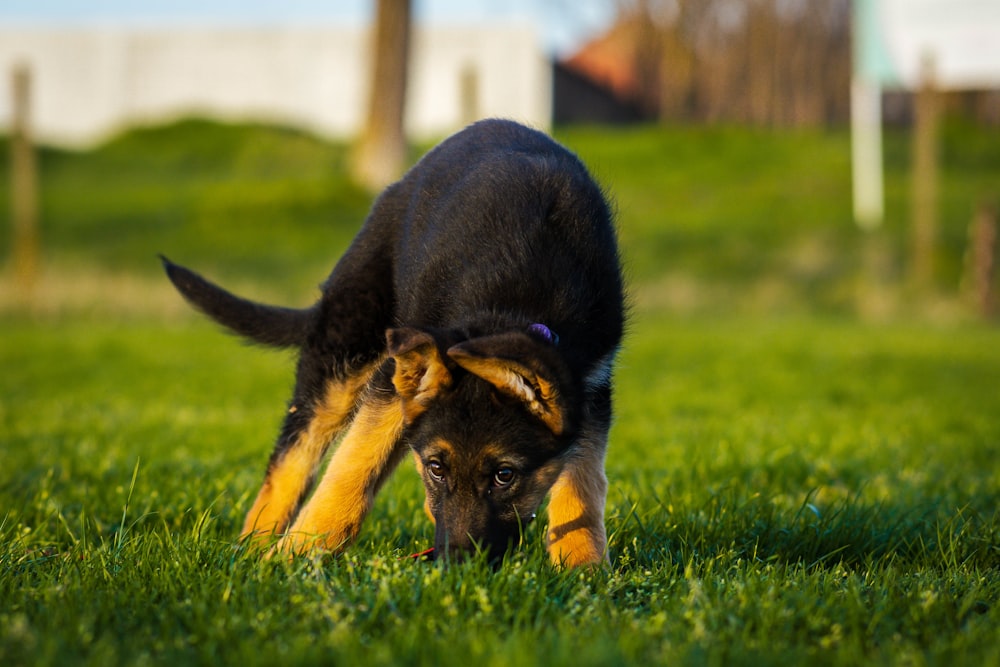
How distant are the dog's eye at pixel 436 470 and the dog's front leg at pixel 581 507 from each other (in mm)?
448

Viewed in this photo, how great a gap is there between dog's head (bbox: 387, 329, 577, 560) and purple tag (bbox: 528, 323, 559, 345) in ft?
0.08

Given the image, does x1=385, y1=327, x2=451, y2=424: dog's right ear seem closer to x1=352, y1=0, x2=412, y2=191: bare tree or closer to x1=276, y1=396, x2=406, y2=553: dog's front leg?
x1=276, y1=396, x2=406, y2=553: dog's front leg

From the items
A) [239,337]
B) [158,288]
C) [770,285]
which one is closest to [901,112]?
[770,285]

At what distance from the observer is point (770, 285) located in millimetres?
19875

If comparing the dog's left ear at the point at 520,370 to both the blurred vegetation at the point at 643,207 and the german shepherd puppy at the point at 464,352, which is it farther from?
the blurred vegetation at the point at 643,207

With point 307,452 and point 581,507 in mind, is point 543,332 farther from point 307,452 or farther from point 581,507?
point 307,452

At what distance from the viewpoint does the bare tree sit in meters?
20.2

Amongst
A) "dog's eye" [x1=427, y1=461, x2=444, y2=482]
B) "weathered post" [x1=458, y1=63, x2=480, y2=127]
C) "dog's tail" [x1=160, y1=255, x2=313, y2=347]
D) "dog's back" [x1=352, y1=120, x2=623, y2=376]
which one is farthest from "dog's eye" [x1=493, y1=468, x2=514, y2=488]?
"weathered post" [x1=458, y1=63, x2=480, y2=127]

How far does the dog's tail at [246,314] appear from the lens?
4.56 meters

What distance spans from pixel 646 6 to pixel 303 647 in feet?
111

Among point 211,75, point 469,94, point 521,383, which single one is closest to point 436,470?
point 521,383

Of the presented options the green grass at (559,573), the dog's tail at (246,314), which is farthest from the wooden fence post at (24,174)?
the dog's tail at (246,314)

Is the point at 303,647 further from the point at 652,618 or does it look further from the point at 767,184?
the point at 767,184

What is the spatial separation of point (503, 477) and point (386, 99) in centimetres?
1834
